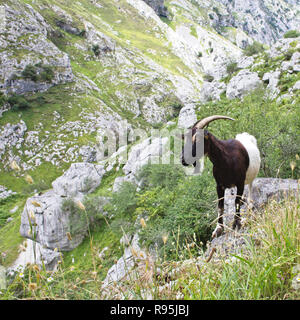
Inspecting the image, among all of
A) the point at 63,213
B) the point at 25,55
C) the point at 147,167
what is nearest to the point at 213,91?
the point at 147,167

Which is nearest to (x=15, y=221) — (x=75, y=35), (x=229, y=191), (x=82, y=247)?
(x=82, y=247)

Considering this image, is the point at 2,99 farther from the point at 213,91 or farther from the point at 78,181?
the point at 213,91

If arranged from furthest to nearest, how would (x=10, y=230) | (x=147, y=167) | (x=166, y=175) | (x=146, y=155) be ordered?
(x=10, y=230), (x=146, y=155), (x=147, y=167), (x=166, y=175)

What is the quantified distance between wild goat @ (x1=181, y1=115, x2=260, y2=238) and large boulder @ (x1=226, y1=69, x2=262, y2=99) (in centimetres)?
1902

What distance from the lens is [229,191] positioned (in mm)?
7895

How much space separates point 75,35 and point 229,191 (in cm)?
A: 10408

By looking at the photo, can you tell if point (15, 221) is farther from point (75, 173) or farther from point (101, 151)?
point (101, 151)

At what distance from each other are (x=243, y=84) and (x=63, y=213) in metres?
24.0

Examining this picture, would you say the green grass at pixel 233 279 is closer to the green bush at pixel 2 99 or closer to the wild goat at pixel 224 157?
the wild goat at pixel 224 157

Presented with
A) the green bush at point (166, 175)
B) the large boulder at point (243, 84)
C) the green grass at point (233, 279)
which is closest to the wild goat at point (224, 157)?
the green grass at point (233, 279)

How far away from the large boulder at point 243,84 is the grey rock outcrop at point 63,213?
64.3ft

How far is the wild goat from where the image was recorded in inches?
169

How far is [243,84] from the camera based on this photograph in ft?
77.9

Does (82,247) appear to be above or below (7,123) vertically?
below
